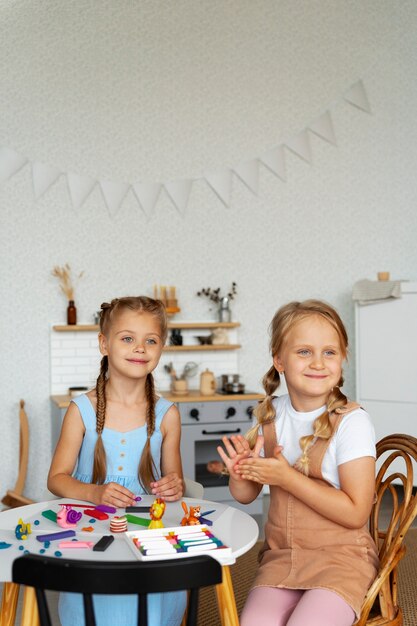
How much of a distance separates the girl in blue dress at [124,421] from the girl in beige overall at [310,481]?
36cm

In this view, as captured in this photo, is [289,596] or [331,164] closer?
[289,596]

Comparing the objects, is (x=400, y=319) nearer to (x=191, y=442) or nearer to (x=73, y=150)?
(x=191, y=442)

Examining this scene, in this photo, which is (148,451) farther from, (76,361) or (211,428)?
(76,361)

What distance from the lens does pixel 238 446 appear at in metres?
1.77

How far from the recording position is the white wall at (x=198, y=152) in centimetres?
430

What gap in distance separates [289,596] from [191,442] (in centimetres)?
237

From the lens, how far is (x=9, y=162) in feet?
13.9

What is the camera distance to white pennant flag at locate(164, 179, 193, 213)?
452cm

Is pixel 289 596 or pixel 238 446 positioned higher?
pixel 238 446

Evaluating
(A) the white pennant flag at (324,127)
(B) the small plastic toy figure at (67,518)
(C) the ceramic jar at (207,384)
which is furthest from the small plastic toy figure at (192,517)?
(A) the white pennant flag at (324,127)

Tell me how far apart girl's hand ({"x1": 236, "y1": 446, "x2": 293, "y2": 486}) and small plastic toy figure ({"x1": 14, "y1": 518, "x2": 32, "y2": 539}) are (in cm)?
52

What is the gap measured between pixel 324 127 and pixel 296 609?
12.4 ft

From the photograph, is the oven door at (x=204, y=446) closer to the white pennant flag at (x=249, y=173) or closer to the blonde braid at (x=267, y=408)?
the white pennant flag at (x=249, y=173)

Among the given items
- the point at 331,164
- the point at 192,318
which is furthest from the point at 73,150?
the point at 331,164
